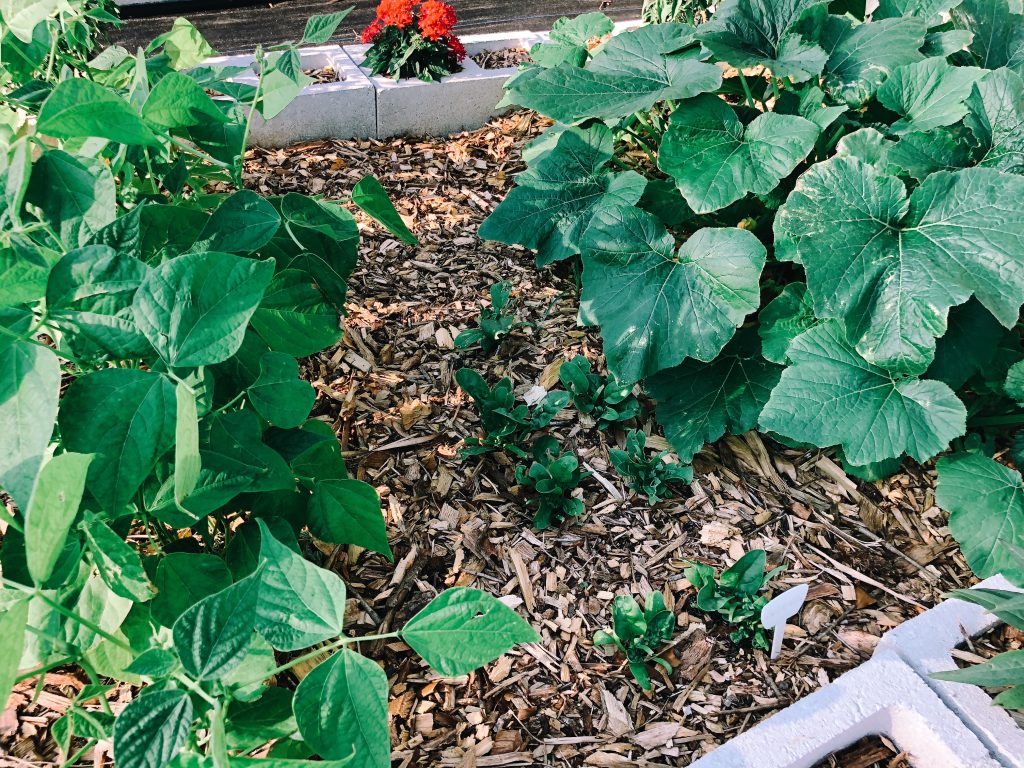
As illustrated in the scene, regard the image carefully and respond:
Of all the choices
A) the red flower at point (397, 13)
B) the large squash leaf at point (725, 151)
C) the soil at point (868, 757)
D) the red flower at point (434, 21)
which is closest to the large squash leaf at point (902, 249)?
the large squash leaf at point (725, 151)

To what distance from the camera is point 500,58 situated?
3.78 m

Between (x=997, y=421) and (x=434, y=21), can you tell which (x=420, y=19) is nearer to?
(x=434, y=21)

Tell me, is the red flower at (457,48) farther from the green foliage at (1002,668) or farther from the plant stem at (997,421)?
the green foliage at (1002,668)

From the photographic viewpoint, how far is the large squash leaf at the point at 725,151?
2.04 meters

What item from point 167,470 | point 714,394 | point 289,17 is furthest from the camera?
point 289,17

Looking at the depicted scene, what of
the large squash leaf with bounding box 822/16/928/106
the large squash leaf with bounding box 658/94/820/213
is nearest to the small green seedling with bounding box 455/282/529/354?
the large squash leaf with bounding box 658/94/820/213

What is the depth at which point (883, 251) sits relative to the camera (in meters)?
1.90

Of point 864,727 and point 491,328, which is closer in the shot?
point 864,727

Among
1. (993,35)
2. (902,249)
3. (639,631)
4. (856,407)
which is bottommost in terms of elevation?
(639,631)

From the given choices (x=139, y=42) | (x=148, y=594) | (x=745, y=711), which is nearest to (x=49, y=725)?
(x=148, y=594)

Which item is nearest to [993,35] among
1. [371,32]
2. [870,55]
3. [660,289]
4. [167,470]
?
[870,55]

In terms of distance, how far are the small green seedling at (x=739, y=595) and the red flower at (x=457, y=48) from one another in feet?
8.21

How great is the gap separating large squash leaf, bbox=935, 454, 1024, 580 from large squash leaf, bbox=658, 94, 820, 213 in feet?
2.80

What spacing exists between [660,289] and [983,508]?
94 cm
